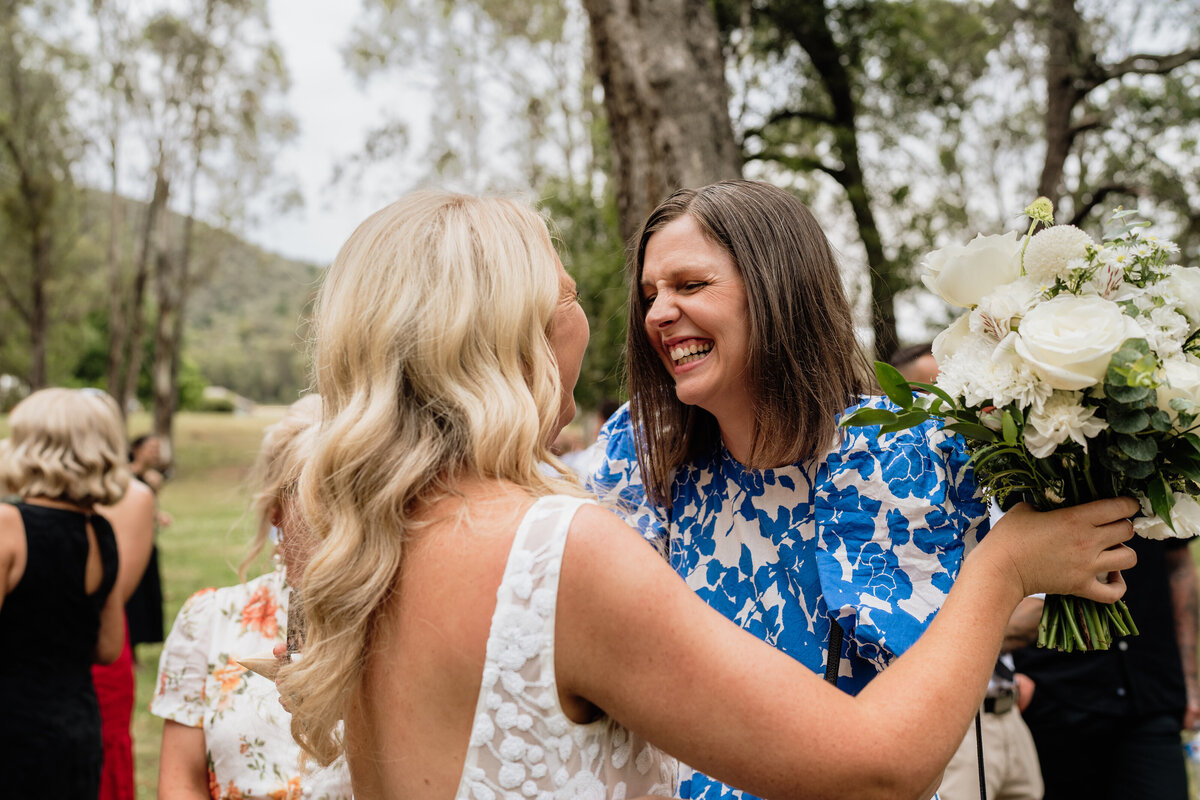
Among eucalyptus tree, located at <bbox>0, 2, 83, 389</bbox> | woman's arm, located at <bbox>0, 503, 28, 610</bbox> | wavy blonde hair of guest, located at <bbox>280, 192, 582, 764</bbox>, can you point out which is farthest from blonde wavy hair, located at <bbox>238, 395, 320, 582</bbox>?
eucalyptus tree, located at <bbox>0, 2, 83, 389</bbox>

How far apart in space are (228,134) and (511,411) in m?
25.4

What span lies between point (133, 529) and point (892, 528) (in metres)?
4.58

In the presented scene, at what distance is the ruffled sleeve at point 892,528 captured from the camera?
1.80 meters

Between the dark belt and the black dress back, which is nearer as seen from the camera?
the dark belt

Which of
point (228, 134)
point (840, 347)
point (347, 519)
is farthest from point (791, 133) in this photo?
point (228, 134)

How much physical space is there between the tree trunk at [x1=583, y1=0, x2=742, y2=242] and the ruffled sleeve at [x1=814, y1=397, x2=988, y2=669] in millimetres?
2863

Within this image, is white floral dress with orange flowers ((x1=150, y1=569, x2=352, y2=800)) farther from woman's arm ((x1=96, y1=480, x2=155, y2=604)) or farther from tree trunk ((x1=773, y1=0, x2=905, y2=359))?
tree trunk ((x1=773, y1=0, x2=905, y2=359))

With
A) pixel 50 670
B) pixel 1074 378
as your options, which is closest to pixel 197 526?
pixel 50 670

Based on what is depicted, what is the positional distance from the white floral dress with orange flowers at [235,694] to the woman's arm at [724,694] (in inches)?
49.2

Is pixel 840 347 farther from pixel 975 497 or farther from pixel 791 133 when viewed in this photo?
pixel 791 133

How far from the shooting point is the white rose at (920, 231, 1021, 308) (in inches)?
69.9

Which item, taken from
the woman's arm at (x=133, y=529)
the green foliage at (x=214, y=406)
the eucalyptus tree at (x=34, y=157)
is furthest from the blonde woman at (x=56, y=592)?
the green foliage at (x=214, y=406)

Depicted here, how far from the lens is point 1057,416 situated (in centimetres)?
162

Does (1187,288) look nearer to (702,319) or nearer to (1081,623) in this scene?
(1081,623)
